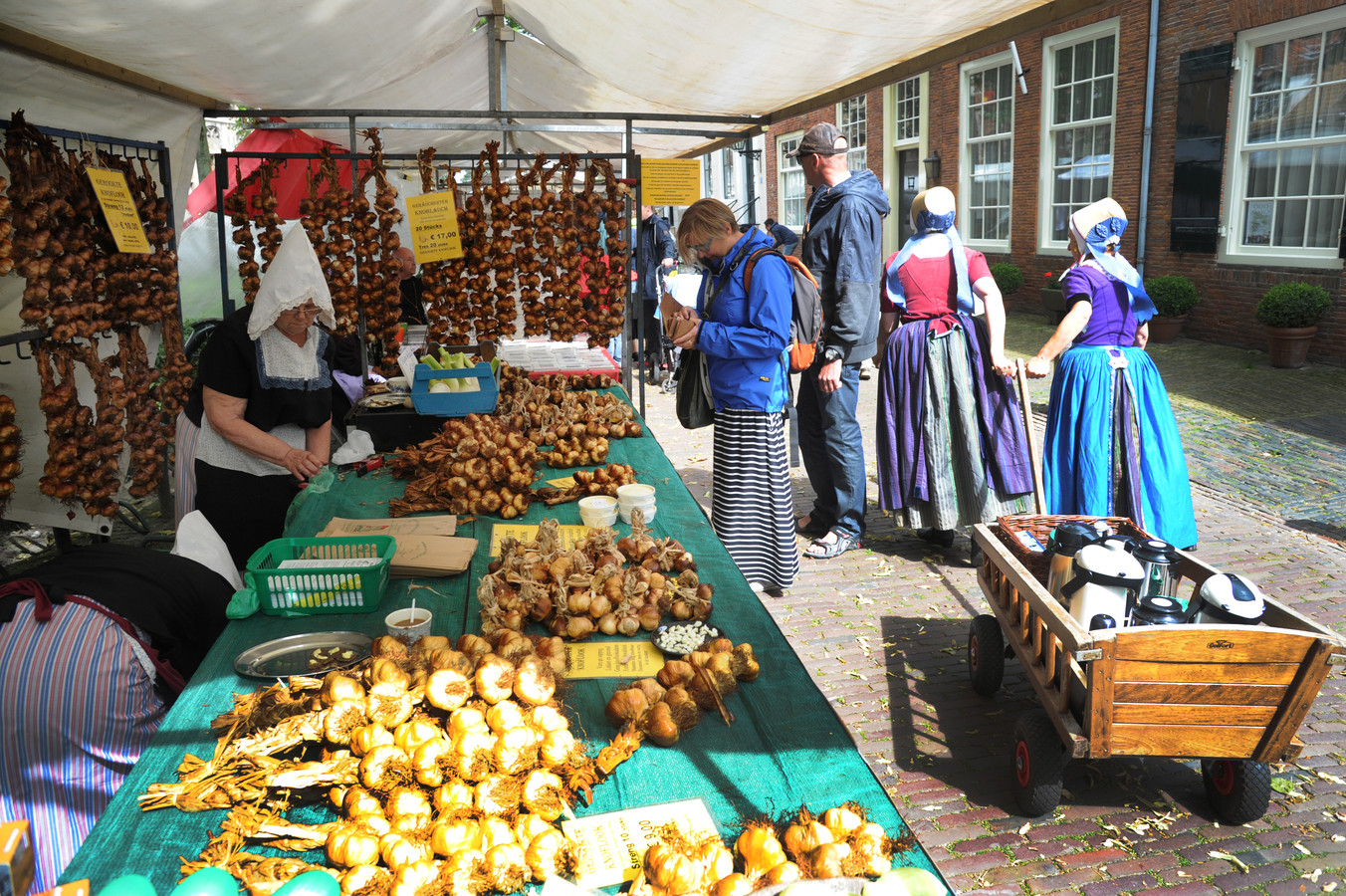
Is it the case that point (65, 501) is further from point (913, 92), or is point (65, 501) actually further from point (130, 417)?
point (913, 92)

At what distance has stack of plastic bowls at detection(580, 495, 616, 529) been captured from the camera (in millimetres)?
3008

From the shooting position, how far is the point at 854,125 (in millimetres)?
19438

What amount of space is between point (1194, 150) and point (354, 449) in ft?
36.8

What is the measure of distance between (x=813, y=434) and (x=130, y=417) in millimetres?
4048

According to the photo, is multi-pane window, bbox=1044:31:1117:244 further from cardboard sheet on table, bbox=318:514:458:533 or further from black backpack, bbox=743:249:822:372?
cardboard sheet on table, bbox=318:514:458:533

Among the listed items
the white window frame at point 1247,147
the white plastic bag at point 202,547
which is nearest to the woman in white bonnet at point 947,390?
the white plastic bag at point 202,547

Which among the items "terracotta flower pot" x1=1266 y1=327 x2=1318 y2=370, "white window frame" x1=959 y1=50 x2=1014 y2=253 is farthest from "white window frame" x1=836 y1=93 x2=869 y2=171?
"terracotta flower pot" x1=1266 y1=327 x2=1318 y2=370

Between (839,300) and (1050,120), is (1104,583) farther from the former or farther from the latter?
(1050,120)

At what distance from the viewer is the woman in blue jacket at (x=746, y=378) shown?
12.9 ft

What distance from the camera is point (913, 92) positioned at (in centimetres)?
1700

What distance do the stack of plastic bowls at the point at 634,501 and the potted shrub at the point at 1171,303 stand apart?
10.2 meters

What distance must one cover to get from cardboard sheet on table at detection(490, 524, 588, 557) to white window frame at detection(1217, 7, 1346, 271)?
1016 centimetres

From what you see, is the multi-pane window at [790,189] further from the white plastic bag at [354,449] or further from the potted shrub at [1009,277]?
the white plastic bag at [354,449]

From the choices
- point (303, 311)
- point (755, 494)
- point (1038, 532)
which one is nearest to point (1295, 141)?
point (1038, 532)
